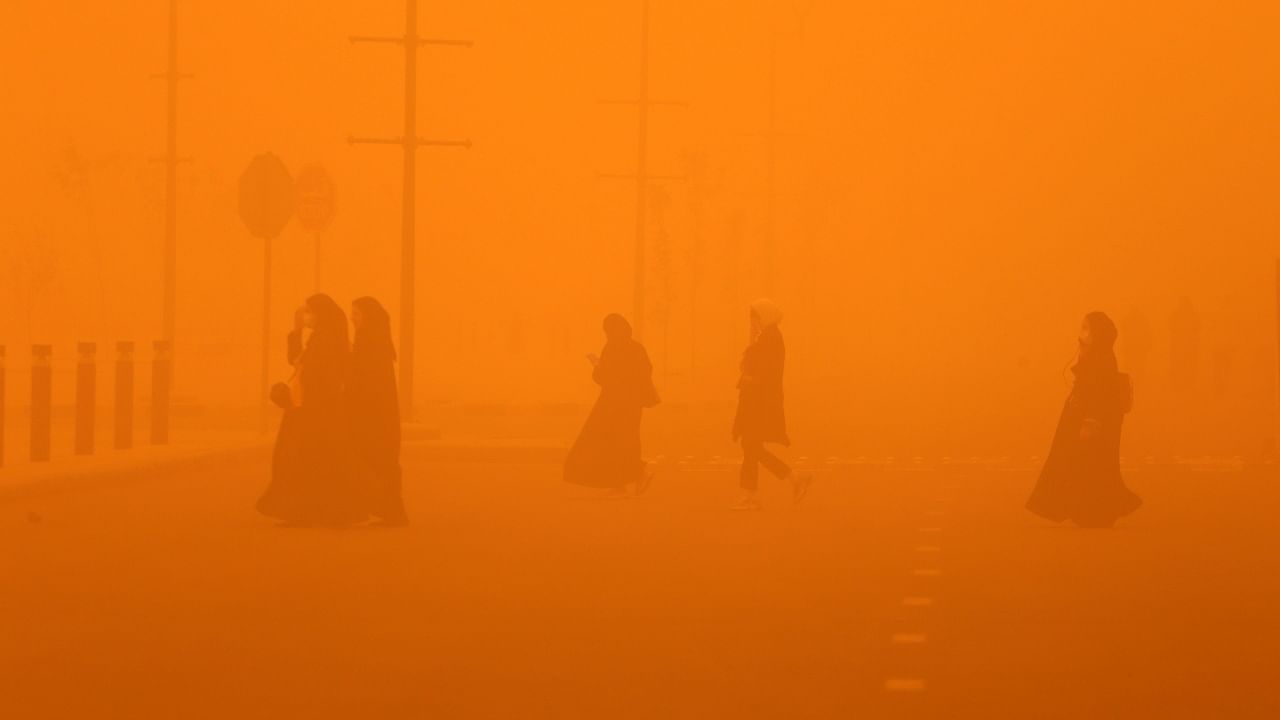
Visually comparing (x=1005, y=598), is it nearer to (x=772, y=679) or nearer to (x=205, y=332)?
(x=772, y=679)

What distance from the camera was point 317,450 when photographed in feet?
59.7

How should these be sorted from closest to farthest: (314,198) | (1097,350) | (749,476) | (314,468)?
(314,468) < (1097,350) < (749,476) < (314,198)

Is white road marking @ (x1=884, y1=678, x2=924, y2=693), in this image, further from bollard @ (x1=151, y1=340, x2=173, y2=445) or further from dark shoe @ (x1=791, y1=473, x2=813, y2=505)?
bollard @ (x1=151, y1=340, x2=173, y2=445)

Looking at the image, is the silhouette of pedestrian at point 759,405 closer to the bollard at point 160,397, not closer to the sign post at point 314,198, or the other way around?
the bollard at point 160,397

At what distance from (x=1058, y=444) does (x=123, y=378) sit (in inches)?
438

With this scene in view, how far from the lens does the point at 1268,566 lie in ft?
51.2

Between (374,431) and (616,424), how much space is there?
382cm

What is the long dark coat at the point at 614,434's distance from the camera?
21688mm

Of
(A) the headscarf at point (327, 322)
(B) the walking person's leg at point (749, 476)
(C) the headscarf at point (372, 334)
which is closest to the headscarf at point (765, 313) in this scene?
(B) the walking person's leg at point (749, 476)

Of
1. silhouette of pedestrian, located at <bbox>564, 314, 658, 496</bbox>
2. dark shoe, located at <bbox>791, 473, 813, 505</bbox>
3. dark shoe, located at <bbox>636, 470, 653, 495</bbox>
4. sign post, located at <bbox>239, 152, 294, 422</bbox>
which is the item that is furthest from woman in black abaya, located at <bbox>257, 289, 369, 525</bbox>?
sign post, located at <bbox>239, 152, 294, 422</bbox>

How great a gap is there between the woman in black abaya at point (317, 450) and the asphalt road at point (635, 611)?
289 mm

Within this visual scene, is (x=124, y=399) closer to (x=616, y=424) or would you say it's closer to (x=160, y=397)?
(x=160, y=397)

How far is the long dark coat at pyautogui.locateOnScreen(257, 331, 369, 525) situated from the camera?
Result: 1814 centimetres

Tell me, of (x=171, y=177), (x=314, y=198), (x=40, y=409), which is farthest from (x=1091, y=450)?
(x=171, y=177)
